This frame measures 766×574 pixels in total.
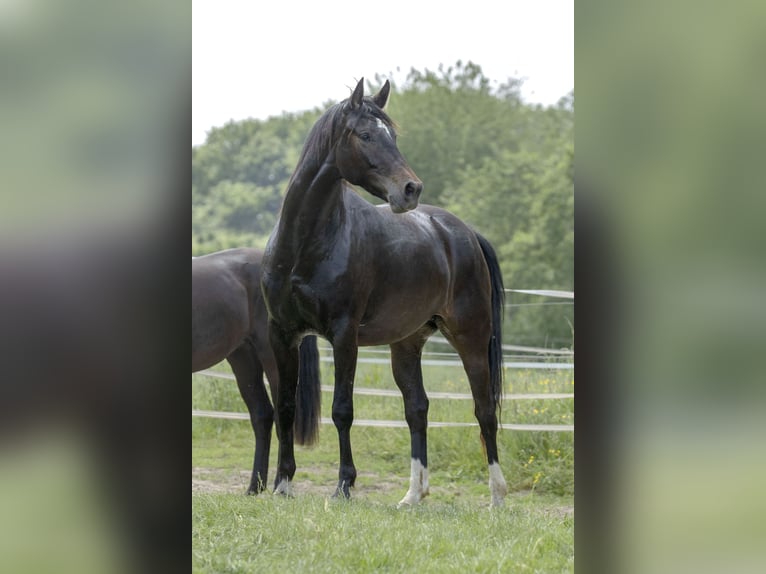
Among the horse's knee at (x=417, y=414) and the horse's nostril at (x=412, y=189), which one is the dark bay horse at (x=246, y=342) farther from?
the horse's nostril at (x=412, y=189)

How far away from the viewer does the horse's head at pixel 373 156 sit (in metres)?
3.54

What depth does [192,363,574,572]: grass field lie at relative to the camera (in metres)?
2.65

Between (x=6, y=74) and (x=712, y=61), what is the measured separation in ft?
3.83

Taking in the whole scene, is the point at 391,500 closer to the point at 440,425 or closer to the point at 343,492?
the point at 440,425

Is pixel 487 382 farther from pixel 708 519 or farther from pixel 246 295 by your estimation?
pixel 708 519

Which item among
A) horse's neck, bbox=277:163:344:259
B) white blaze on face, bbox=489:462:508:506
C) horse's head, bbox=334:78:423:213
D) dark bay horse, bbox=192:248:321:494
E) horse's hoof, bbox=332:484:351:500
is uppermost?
horse's head, bbox=334:78:423:213

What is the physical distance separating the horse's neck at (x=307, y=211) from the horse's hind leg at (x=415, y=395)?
3.58 feet

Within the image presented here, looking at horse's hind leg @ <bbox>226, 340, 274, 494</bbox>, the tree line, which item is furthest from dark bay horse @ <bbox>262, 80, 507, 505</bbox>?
the tree line

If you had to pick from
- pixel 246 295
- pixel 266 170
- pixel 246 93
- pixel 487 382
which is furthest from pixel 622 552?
pixel 266 170

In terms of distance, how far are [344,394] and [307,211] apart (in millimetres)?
846

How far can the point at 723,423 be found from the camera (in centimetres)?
133

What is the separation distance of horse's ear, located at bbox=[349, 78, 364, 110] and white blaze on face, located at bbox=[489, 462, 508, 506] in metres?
2.05

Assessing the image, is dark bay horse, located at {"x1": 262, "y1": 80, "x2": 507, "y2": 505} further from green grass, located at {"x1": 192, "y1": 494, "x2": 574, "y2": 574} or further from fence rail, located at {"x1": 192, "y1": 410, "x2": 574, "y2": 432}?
fence rail, located at {"x1": 192, "y1": 410, "x2": 574, "y2": 432}

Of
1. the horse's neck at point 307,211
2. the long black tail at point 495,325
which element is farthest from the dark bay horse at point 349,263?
the long black tail at point 495,325
